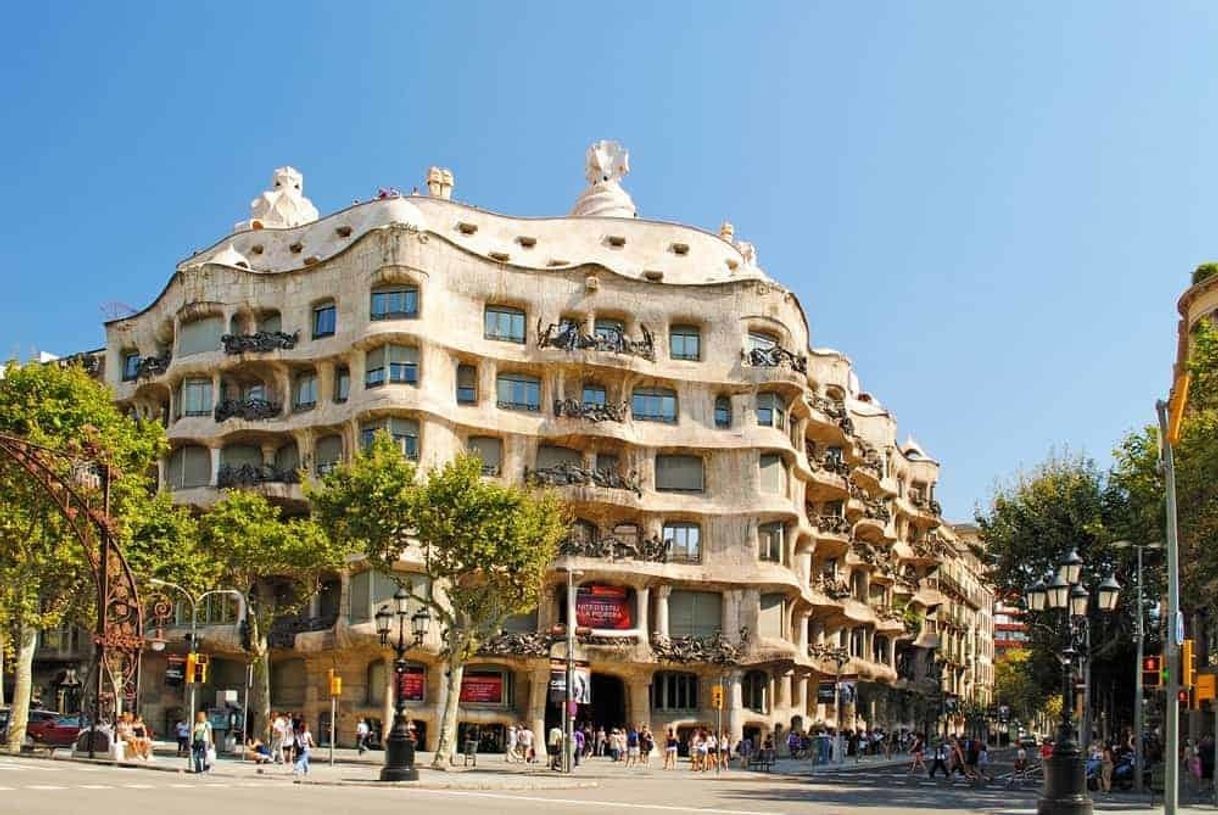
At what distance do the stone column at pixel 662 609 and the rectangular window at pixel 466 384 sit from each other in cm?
1102

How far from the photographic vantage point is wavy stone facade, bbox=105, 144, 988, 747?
59.0 metres

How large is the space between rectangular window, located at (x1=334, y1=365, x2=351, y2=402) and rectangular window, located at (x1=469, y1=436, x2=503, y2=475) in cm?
550

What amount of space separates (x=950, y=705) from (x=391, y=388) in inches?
2264

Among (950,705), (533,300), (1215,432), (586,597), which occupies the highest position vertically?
(533,300)

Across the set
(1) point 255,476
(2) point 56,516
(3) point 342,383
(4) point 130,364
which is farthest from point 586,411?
(4) point 130,364

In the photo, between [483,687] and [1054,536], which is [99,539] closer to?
[483,687]

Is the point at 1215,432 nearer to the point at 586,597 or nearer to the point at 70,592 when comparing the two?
the point at 586,597

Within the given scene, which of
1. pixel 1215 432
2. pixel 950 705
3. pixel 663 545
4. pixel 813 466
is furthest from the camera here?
pixel 950 705

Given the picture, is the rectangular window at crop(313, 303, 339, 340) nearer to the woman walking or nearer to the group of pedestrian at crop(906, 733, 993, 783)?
the woman walking

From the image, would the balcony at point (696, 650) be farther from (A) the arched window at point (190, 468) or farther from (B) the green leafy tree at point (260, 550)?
(A) the arched window at point (190, 468)

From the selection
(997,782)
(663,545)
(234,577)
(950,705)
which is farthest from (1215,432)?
(950,705)

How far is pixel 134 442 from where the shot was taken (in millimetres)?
50781

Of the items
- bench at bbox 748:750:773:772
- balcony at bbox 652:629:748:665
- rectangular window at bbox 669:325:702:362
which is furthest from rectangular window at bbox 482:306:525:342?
bench at bbox 748:750:773:772

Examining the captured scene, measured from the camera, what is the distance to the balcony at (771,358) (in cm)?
6375
